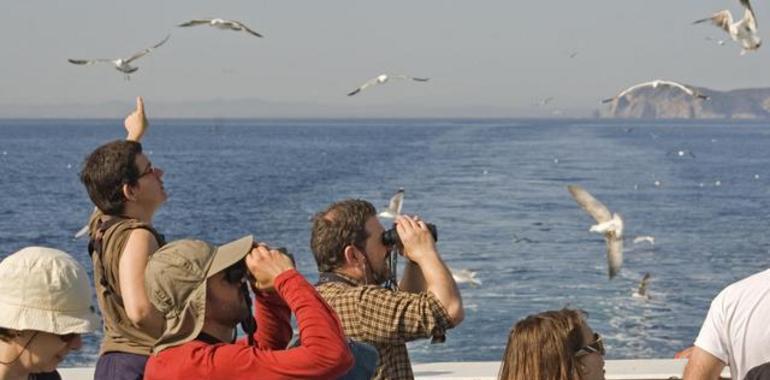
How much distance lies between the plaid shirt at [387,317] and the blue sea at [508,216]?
43.5ft

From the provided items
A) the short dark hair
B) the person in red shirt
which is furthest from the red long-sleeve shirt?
the short dark hair

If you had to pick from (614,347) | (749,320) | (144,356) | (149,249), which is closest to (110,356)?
(144,356)

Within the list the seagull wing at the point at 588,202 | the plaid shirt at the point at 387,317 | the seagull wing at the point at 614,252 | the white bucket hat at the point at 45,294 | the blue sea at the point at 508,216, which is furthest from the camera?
the blue sea at the point at 508,216

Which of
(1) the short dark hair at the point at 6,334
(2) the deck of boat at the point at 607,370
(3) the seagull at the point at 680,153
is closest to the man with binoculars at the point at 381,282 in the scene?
(1) the short dark hair at the point at 6,334

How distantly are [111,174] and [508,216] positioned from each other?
119 ft

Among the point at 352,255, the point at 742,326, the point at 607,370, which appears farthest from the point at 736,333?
the point at 607,370

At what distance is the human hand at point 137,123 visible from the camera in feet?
15.0

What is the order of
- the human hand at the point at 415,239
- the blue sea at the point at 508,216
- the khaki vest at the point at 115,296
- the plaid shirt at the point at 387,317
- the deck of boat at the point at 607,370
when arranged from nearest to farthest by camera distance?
the plaid shirt at the point at 387,317 < the human hand at the point at 415,239 < the khaki vest at the point at 115,296 < the deck of boat at the point at 607,370 < the blue sea at the point at 508,216

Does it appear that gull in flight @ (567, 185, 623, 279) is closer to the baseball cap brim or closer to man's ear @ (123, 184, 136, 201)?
man's ear @ (123, 184, 136, 201)

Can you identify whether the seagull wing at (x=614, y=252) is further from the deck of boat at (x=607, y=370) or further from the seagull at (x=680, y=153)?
the seagull at (x=680, y=153)

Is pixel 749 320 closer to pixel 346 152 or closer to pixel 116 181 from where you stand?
pixel 116 181

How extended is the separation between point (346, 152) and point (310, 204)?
4391 centimetres

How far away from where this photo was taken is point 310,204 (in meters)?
41.7

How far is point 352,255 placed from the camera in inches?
145
